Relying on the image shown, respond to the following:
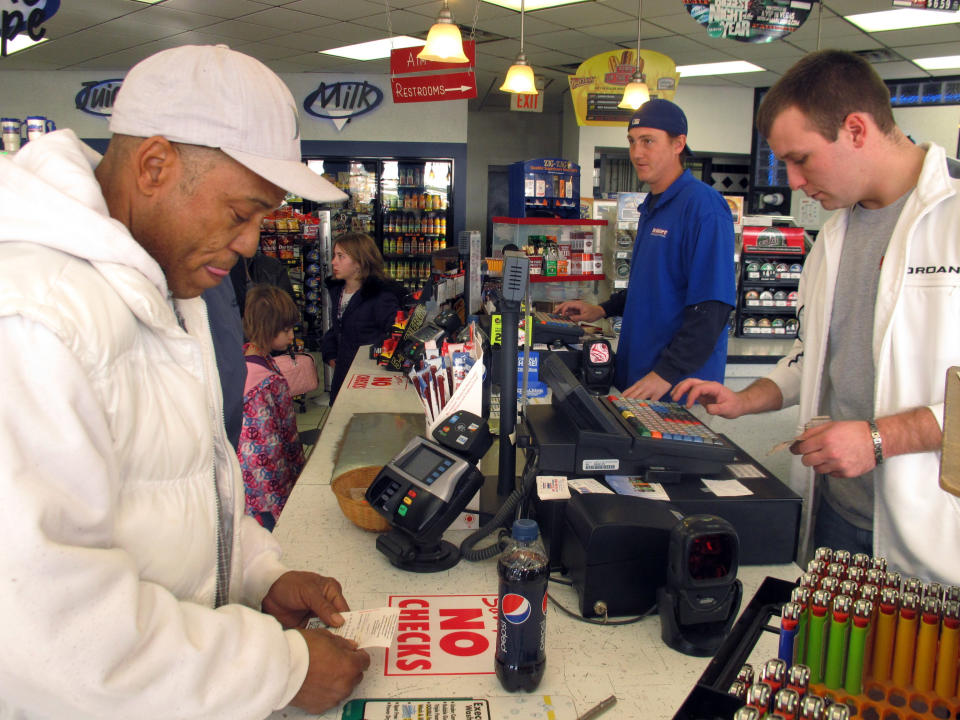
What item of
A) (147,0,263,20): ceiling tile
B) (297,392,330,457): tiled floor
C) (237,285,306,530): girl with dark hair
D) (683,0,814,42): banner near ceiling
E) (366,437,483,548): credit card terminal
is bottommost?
(297,392,330,457): tiled floor

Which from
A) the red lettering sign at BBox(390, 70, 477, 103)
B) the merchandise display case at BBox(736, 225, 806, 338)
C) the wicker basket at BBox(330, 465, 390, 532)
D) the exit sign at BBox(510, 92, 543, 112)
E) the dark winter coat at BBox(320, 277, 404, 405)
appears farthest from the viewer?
the exit sign at BBox(510, 92, 543, 112)

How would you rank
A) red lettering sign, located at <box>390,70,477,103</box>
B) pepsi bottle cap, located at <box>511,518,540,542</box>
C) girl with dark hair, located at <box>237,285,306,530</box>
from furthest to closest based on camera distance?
red lettering sign, located at <box>390,70,477,103</box> < girl with dark hair, located at <box>237,285,306,530</box> < pepsi bottle cap, located at <box>511,518,540,542</box>

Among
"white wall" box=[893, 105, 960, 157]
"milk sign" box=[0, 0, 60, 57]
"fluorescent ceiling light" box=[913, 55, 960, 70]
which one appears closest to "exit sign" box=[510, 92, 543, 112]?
"milk sign" box=[0, 0, 60, 57]

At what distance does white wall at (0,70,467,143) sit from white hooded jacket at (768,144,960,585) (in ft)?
28.8

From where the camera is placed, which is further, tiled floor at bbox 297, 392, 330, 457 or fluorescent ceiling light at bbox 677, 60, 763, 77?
fluorescent ceiling light at bbox 677, 60, 763, 77

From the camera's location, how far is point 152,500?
38.2 inches

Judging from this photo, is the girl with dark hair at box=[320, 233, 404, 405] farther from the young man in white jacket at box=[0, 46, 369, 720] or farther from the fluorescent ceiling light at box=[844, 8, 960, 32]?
the fluorescent ceiling light at box=[844, 8, 960, 32]

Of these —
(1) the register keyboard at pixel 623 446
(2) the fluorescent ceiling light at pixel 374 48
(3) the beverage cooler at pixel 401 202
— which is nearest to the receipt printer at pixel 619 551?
(1) the register keyboard at pixel 623 446

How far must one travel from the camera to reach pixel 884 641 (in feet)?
3.13

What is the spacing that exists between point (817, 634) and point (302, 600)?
85 centimetres

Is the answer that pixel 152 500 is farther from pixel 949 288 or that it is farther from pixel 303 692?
pixel 949 288

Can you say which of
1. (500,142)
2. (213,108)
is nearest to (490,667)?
(213,108)

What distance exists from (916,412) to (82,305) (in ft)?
5.30

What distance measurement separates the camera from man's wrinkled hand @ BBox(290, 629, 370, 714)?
1106mm
